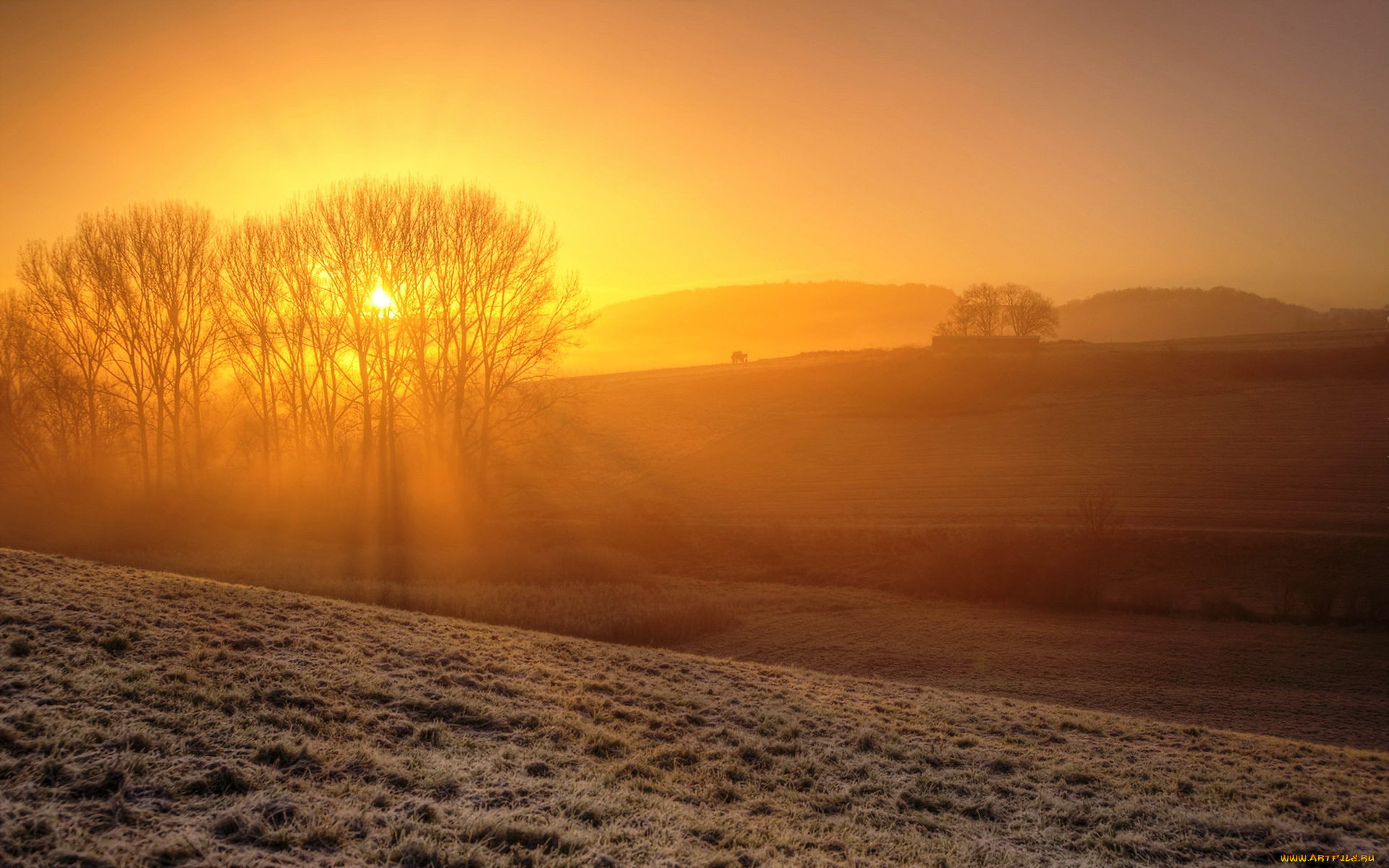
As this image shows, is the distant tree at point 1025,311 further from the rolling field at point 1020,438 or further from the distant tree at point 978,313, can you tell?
the rolling field at point 1020,438

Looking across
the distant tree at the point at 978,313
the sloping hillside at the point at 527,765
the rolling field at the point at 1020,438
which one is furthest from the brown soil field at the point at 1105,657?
the distant tree at the point at 978,313

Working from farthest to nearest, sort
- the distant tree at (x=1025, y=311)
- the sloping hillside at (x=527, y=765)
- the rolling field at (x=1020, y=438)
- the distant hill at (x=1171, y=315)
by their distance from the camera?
the distant hill at (x=1171, y=315)
the distant tree at (x=1025, y=311)
the rolling field at (x=1020, y=438)
the sloping hillside at (x=527, y=765)

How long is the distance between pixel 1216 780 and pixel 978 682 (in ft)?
25.4

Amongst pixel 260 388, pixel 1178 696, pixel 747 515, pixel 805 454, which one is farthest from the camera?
pixel 805 454

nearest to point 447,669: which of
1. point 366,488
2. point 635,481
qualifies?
point 366,488

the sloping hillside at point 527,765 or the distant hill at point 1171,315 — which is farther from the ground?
the distant hill at point 1171,315

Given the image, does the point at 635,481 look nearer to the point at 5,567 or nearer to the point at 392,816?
the point at 5,567

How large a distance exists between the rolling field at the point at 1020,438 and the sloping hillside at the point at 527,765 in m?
26.7

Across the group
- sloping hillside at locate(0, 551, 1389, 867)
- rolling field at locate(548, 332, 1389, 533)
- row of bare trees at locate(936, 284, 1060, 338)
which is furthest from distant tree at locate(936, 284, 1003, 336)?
sloping hillside at locate(0, 551, 1389, 867)

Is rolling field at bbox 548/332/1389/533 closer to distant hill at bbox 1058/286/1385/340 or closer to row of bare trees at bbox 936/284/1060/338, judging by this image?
row of bare trees at bbox 936/284/1060/338

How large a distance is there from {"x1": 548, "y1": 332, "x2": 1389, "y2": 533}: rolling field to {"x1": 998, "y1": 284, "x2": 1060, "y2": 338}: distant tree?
18.1 m

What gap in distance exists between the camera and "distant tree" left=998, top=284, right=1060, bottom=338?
97.6 m

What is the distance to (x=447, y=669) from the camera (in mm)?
11367

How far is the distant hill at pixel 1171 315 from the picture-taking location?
157 m
